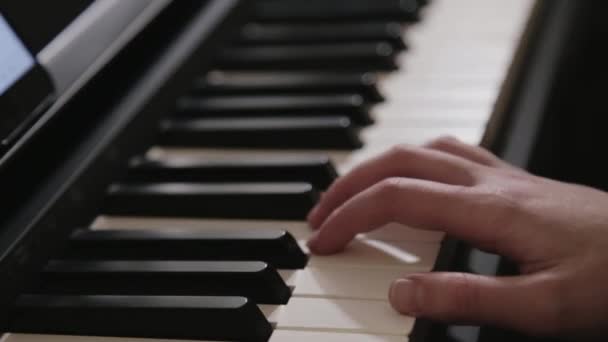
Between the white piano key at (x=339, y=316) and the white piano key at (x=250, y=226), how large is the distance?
0.14m

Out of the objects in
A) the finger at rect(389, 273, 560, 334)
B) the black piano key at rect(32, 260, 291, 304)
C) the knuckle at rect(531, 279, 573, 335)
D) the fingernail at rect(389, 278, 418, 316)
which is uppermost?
the black piano key at rect(32, 260, 291, 304)

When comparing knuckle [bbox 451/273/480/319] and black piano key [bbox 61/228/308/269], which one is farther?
black piano key [bbox 61/228/308/269]

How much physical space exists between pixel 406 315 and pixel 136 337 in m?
0.27

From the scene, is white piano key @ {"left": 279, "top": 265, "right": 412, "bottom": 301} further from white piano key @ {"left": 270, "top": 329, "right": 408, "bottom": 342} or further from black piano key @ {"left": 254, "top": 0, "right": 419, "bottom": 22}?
black piano key @ {"left": 254, "top": 0, "right": 419, "bottom": 22}

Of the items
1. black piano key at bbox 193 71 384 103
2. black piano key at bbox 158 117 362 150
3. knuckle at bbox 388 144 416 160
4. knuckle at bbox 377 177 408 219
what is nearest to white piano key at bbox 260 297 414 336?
knuckle at bbox 377 177 408 219

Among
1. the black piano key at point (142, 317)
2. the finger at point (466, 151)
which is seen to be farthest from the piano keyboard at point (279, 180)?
the finger at point (466, 151)

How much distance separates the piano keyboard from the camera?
2.90 feet

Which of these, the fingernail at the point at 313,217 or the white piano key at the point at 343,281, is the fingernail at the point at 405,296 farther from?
the fingernail at the point at 313,217

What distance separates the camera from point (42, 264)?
38.9 inches

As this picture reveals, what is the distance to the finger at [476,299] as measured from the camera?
0.85m

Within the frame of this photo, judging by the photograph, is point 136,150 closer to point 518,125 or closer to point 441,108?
point 441,108

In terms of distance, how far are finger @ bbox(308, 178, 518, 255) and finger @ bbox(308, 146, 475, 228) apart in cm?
6

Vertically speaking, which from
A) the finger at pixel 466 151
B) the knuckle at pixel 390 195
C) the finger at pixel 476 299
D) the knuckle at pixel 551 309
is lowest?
the knuckle at pixel 551 309

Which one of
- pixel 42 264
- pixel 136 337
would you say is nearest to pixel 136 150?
pixel 42 264
